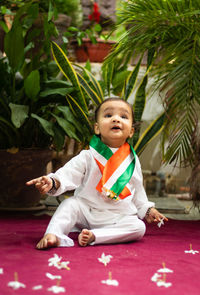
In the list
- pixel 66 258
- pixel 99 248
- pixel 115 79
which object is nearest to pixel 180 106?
pixel 115 79

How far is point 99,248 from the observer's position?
1.44 m

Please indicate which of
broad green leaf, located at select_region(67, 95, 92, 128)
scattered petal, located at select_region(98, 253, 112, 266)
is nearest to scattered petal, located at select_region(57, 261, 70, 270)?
scattered petal, located at select_region(98, 253, 112, 266)

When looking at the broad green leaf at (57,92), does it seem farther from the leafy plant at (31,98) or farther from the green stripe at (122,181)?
the green stripe at (122,181)

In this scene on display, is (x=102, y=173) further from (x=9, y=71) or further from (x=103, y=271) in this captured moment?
(x=9, y=71)

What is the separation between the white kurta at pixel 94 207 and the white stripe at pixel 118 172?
6 centimetres

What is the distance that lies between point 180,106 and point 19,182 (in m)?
0.98

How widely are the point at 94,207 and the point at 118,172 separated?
17 cm

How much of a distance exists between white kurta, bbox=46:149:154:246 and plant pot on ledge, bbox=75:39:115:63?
6.62 feet

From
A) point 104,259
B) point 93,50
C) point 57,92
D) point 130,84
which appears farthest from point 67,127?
point 93,50

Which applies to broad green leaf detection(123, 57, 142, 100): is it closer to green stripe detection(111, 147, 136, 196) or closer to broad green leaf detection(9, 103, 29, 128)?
broad green leaf detection(9, 103, 29, 128)

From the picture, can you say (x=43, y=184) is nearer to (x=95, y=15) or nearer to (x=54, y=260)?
(x=54, y=260)

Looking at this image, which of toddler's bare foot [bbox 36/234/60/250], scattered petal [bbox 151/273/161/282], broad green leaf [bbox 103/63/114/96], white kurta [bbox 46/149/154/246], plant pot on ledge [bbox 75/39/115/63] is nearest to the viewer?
scattered petal [bbox 151/273/161/282]

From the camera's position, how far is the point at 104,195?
1581mm

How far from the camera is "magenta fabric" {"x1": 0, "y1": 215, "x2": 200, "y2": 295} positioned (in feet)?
3.38
